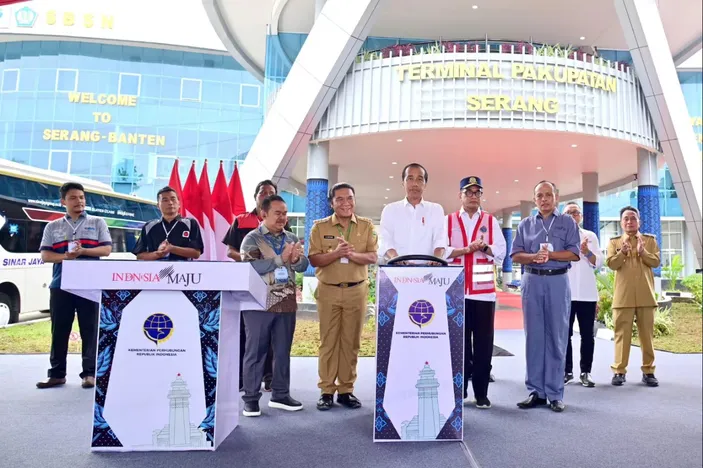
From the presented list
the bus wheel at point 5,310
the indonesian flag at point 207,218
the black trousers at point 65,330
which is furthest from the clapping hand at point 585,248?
the bus wheel at point 5,310

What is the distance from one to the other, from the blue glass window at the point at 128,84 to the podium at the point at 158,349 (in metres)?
6.23

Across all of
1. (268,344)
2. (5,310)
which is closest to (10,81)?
(5,310)

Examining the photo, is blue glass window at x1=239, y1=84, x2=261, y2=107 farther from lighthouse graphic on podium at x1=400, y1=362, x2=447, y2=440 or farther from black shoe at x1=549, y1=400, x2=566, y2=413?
lighthouse graphic on podium at x1=400, y1=362, x2=447, y2=440

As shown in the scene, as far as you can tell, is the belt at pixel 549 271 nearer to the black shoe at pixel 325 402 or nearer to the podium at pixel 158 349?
the black shoe at pixel 325 402

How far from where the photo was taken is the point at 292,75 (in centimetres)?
952

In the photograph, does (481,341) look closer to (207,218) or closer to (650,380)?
(650,380)

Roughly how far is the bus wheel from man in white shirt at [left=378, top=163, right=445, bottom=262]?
375 centimetres

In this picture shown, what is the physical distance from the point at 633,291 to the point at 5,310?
5.93 meters

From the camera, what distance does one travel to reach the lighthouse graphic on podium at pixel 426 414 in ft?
8.09

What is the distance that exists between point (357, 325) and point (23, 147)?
4697mm

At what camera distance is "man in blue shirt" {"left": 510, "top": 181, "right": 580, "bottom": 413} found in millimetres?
3189

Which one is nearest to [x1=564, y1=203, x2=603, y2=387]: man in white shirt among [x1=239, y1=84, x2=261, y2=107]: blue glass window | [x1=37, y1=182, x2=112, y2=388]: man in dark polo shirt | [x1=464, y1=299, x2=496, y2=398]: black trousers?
[x1=464, y1=299, x2=496, y2=398]: black trousers

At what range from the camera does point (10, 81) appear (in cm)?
516

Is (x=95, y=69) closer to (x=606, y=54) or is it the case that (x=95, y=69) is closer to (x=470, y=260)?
(x=470, y=260)
